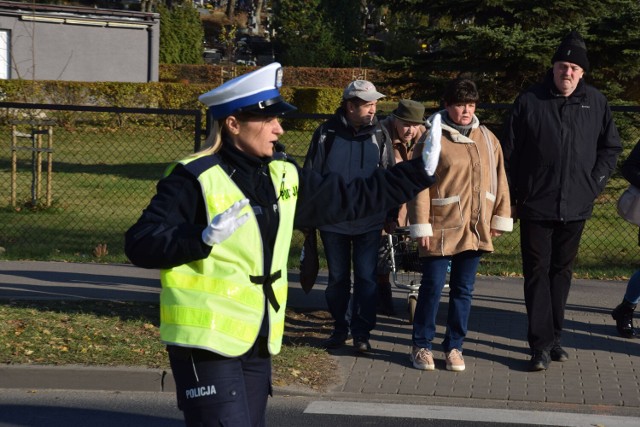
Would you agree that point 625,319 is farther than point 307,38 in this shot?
No

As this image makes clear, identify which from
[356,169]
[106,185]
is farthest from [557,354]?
[106,185]

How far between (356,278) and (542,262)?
1.32m

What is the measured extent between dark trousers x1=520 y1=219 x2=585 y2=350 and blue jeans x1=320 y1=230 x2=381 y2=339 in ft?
3.49

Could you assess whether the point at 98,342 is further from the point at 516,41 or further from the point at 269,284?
the point at 516,41

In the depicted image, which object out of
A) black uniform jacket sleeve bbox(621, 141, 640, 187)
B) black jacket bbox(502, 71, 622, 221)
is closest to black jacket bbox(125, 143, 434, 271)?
black jacket bbox(502, 71, 622, 221)

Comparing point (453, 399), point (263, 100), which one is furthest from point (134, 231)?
point (453, 399)

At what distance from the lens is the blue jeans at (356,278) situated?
24.3 ft

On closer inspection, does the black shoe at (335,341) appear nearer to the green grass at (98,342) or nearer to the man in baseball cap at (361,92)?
the green grass at (98,342)

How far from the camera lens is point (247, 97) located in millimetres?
3660

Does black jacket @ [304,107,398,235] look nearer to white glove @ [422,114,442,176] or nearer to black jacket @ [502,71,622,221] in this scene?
black jacket @ [502,71,622,221]

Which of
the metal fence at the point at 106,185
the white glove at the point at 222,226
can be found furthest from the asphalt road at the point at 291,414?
the metal fence at the point at 106,185

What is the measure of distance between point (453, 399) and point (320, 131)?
2.12 metres

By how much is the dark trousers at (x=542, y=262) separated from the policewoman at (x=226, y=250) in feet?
11.2

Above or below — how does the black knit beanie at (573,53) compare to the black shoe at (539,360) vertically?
above
